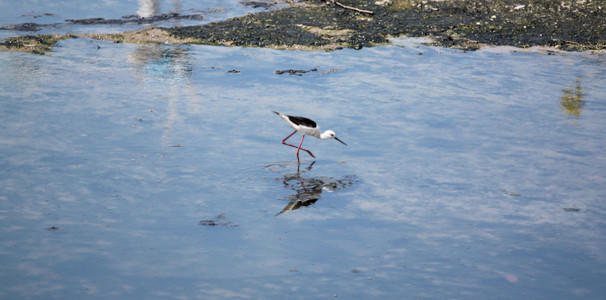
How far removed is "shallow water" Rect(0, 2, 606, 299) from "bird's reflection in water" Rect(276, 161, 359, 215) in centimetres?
3

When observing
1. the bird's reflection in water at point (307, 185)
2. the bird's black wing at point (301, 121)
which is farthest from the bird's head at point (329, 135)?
the bird's reflection in water at point (307, 185)

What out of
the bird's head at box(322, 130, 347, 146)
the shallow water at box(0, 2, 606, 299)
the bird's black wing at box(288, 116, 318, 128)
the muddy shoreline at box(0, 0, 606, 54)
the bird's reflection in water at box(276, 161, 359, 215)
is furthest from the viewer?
the muddy shoreline at box(0, 0, 606, 54)

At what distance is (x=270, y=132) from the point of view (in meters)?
8.39

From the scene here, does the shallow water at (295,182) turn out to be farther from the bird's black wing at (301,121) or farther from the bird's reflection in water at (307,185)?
the bird's black wing at (301,121)

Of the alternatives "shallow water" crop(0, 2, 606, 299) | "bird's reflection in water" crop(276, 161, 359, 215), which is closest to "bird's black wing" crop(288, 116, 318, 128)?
"shallow water" crop(0, 2, 606, 299)

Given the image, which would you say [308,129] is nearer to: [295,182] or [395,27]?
[295,182]

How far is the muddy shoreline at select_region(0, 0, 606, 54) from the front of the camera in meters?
13.2

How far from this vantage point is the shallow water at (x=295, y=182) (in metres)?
5.02

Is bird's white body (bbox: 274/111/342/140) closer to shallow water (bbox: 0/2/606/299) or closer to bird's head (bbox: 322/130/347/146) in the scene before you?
bird's head (bbox: 322/130/347/146)

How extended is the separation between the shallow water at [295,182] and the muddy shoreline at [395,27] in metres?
1.96

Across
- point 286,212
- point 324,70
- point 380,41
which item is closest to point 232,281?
point 286,212

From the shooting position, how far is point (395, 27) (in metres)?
14.7

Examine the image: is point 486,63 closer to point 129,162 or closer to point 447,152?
point 447,152

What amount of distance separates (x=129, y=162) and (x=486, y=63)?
764 cm
